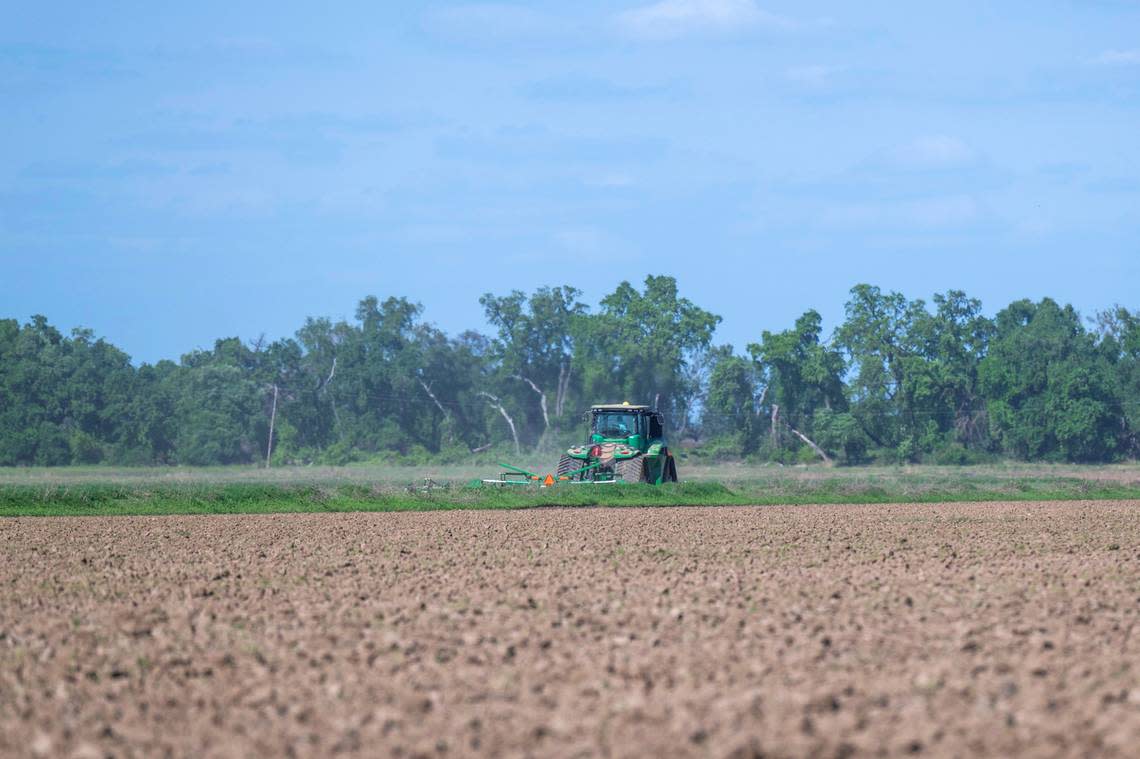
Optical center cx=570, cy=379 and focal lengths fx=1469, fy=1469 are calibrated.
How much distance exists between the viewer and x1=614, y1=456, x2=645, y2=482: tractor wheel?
132 ft

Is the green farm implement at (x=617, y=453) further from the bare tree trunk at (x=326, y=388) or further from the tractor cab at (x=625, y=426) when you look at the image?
the bare tree trunk at (x=326, y=388)

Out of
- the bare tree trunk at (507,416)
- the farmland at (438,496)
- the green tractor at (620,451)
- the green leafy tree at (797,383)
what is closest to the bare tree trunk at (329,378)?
the bare tree trunk at (507,416)

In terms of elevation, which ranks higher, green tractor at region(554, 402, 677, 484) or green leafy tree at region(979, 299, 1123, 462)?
green leafy tree at region(979, 299, 1123, 462)

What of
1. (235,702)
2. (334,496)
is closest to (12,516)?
(334,496)

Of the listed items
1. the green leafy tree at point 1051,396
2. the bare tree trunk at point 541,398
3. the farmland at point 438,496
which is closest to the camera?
the farmland at point 438,496

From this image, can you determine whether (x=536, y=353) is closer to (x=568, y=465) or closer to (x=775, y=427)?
(x=775, y=427)

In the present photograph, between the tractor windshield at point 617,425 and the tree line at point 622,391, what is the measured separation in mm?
53034

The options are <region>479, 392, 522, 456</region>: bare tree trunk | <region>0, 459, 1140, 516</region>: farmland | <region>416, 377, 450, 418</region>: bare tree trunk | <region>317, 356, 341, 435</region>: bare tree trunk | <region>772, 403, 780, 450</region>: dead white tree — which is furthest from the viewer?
<region>416, 377, 450, 418</region>: bare tree trunk

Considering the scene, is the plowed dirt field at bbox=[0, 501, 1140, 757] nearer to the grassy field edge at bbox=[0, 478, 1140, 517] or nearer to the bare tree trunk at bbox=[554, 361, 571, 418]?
the grassy field edge at bbox=[0, 478, 1140, 517]

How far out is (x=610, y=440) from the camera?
41344mm

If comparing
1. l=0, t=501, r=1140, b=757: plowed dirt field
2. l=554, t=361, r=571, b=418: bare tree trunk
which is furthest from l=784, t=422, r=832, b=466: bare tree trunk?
l=0, t=501, r=1140, b=757: plowed dirt field

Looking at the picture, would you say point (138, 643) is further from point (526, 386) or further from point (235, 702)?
point (526, 386)

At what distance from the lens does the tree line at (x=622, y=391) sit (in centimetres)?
9288

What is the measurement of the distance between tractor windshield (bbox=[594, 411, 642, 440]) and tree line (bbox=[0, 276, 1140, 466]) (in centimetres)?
5303
